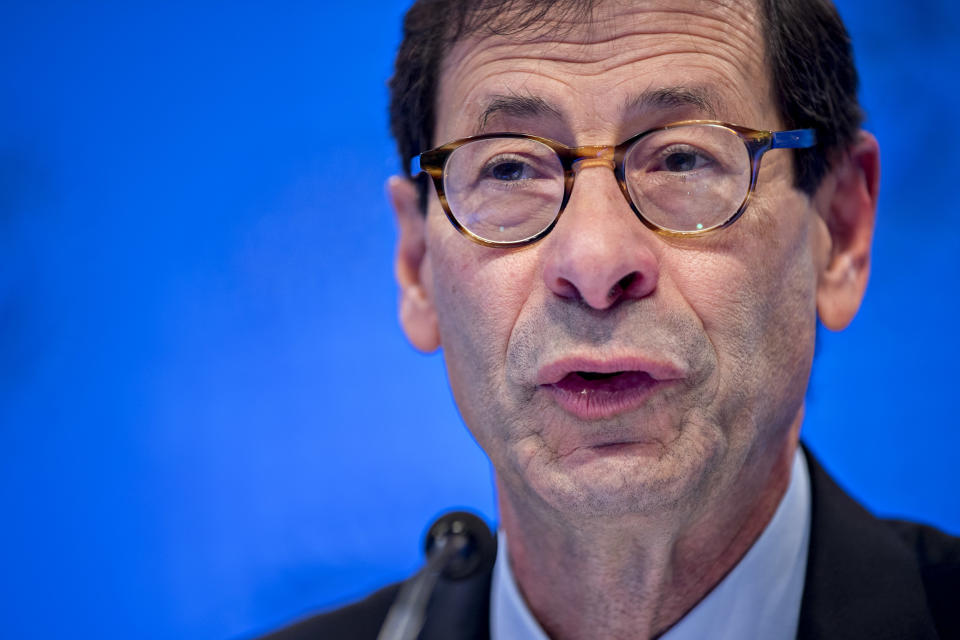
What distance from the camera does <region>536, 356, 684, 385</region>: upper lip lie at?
1.62 metres

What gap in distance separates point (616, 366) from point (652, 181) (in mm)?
347

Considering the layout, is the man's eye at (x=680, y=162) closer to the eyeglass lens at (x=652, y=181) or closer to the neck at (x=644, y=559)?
the eyeglass lens at (x=652, y=181)

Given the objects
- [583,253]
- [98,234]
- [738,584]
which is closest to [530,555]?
[738,584]

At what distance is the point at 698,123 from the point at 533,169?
0.31 meters

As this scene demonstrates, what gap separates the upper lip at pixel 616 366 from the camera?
162 centimetres

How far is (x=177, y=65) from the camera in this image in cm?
280

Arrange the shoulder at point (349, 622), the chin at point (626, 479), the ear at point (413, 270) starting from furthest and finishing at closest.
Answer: the shoulder at point (349, 622) < the ear at point (413, 270) < the chin at point (626, 479)

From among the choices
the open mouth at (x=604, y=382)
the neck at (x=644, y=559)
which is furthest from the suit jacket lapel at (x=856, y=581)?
the open mouth at (x=604, y=382)

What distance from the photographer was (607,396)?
1.66 meters

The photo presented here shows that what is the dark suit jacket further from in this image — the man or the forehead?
the forehead

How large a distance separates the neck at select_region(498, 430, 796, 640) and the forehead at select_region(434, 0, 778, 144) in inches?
27.0

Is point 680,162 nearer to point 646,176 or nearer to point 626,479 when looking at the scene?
point 646,176

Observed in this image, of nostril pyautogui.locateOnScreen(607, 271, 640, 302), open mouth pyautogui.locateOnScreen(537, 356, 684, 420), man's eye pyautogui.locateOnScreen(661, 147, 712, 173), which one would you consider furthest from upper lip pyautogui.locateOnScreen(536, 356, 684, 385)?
man's eye pyautogui.locateOnScreen(661, 147, 712, 173)

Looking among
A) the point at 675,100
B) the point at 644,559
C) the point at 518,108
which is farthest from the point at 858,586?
the point at 518,108
